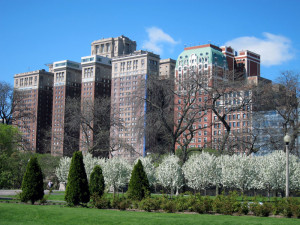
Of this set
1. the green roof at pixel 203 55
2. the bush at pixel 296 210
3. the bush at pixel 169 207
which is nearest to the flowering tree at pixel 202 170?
the bush at pixel 169 207

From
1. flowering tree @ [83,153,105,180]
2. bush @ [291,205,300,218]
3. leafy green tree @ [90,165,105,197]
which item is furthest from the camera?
flowering tree @ [83,153,105,180]

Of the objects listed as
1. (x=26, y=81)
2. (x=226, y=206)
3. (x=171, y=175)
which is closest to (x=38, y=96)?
(x=26, y=81)

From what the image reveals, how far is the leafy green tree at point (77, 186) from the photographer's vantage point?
90.0 ft

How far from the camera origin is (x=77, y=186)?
27.7m

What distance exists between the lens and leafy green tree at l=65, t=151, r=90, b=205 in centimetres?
2744

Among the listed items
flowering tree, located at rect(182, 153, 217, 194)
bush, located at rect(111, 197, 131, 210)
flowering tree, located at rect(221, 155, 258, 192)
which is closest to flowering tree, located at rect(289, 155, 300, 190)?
flowering tree, located at rect(221, 155, 258, 192)

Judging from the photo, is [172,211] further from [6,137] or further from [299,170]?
[6,137]

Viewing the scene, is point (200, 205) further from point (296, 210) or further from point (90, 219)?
point (90, 219)

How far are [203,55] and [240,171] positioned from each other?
9339cm

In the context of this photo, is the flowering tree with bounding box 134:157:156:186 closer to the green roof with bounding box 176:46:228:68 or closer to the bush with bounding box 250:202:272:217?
the bush with bounding box 250:202:272:217

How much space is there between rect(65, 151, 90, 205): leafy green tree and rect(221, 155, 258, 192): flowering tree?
13933mm

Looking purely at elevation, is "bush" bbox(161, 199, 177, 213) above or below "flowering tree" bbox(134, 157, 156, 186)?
below

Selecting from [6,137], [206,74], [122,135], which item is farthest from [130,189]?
[122,135]

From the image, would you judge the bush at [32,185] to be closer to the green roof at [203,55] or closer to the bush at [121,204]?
the bush at [121,204]
